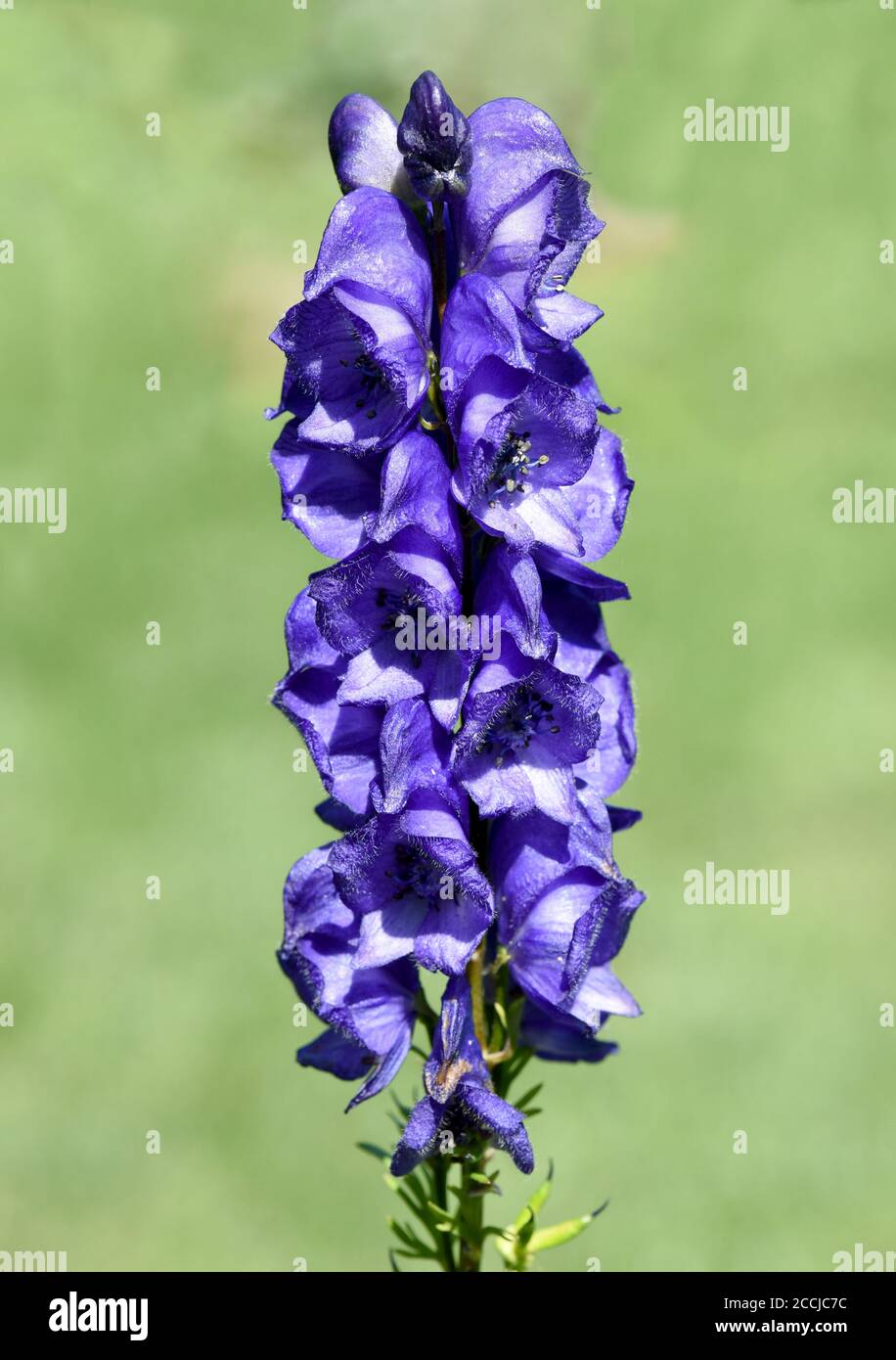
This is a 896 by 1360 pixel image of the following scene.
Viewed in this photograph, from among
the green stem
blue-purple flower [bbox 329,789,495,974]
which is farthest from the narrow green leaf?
blue-purple flower [bbox 329,789,495,974]

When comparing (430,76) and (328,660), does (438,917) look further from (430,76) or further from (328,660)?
(430,76)

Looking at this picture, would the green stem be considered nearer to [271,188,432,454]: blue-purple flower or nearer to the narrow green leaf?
the narrow green leaf

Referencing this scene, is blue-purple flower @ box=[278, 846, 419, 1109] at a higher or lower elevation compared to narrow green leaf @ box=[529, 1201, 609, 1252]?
higher

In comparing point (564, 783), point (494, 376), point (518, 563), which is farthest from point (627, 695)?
point (494, 376)

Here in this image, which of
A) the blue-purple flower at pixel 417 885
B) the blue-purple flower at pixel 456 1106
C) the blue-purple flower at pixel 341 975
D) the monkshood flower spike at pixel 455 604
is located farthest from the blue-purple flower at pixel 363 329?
the blue-purple flower at pixel 456 1106

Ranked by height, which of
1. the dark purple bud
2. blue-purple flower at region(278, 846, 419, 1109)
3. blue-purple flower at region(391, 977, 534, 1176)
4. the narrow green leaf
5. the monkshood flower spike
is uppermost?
the dark purple bud

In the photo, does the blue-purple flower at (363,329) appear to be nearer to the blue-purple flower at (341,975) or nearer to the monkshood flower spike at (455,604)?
A: the monkshood flower spike at (455,604)

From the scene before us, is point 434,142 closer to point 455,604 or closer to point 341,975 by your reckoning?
point 455,604

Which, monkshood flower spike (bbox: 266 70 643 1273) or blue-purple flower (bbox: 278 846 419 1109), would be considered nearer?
monkshood flower spike (bbox: 266 70 643 1273)
